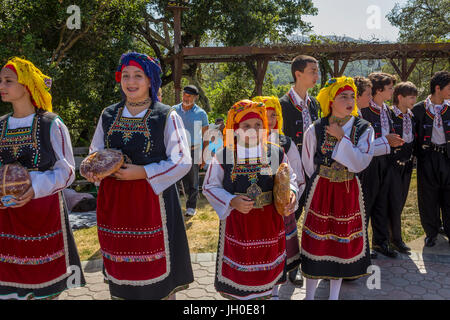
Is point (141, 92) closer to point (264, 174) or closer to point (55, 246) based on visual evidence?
point (264, 174)

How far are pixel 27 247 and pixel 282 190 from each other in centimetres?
194

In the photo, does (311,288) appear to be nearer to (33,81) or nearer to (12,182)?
(12,182)

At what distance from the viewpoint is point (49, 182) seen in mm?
2736

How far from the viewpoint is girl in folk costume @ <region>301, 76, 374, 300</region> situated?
322 cm

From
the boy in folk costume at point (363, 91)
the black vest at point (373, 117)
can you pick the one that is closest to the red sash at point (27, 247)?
the boy in folk costume at point (363, 91)

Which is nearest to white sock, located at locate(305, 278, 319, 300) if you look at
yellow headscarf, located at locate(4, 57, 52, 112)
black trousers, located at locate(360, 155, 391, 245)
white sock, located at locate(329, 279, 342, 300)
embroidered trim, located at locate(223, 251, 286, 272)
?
white sock, located at locate(329, 279, 342, 300)

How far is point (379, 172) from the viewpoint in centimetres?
468

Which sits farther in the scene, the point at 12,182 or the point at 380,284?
the point at 380,284

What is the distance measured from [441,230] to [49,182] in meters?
5.37

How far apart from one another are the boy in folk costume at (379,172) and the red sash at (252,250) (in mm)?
2278

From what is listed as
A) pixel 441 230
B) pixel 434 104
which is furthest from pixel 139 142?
pixel 441 230

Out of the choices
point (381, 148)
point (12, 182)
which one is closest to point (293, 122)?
point (381, 148)

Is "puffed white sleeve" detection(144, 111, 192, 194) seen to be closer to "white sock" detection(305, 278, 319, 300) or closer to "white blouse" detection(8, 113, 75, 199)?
"white blouse" detection(8, 113, 75, 199)

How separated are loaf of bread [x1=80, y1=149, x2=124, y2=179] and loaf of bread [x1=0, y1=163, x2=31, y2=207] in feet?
1.56
